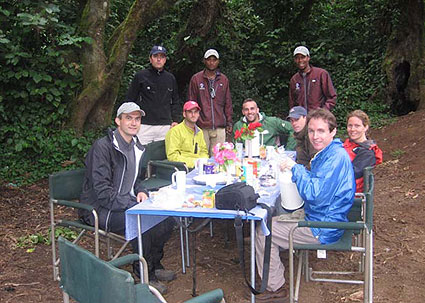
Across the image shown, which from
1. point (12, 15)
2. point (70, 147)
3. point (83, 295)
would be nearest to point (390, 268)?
point (83, 295)

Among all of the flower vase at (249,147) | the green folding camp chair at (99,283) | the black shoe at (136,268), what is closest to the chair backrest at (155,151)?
the flower vase at (249,147)

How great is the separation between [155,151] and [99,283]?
374 cm

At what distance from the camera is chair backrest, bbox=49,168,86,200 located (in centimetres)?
409

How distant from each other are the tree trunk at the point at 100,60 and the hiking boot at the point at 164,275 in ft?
13.4

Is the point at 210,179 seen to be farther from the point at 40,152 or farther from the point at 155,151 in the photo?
the point at 40,152

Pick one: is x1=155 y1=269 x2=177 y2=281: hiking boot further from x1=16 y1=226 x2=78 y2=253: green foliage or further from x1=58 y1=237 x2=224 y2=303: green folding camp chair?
x1=58 y1=237 x2=224 y2=303: green folding camp chair

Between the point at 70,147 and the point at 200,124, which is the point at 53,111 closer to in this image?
the point at 70,147

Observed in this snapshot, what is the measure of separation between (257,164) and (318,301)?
122 centimetres

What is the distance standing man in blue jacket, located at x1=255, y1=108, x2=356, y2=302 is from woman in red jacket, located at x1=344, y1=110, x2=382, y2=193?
85cm

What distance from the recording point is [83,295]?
7.29 feet

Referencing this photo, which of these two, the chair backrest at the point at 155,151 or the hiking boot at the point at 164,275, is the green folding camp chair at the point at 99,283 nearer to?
the hiking boot at the point at 164,275

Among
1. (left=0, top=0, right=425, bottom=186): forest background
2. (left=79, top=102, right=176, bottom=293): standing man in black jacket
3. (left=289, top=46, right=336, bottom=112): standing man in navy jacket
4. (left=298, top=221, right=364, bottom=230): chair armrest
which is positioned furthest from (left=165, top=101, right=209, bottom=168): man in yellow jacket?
(left=298, top=221, right=364, bottom=230): chair armrest

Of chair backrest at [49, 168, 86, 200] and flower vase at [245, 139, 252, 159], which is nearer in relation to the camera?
chair backrest at [49, 168, 86, 200]

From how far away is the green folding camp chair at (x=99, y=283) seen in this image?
1970 mm
